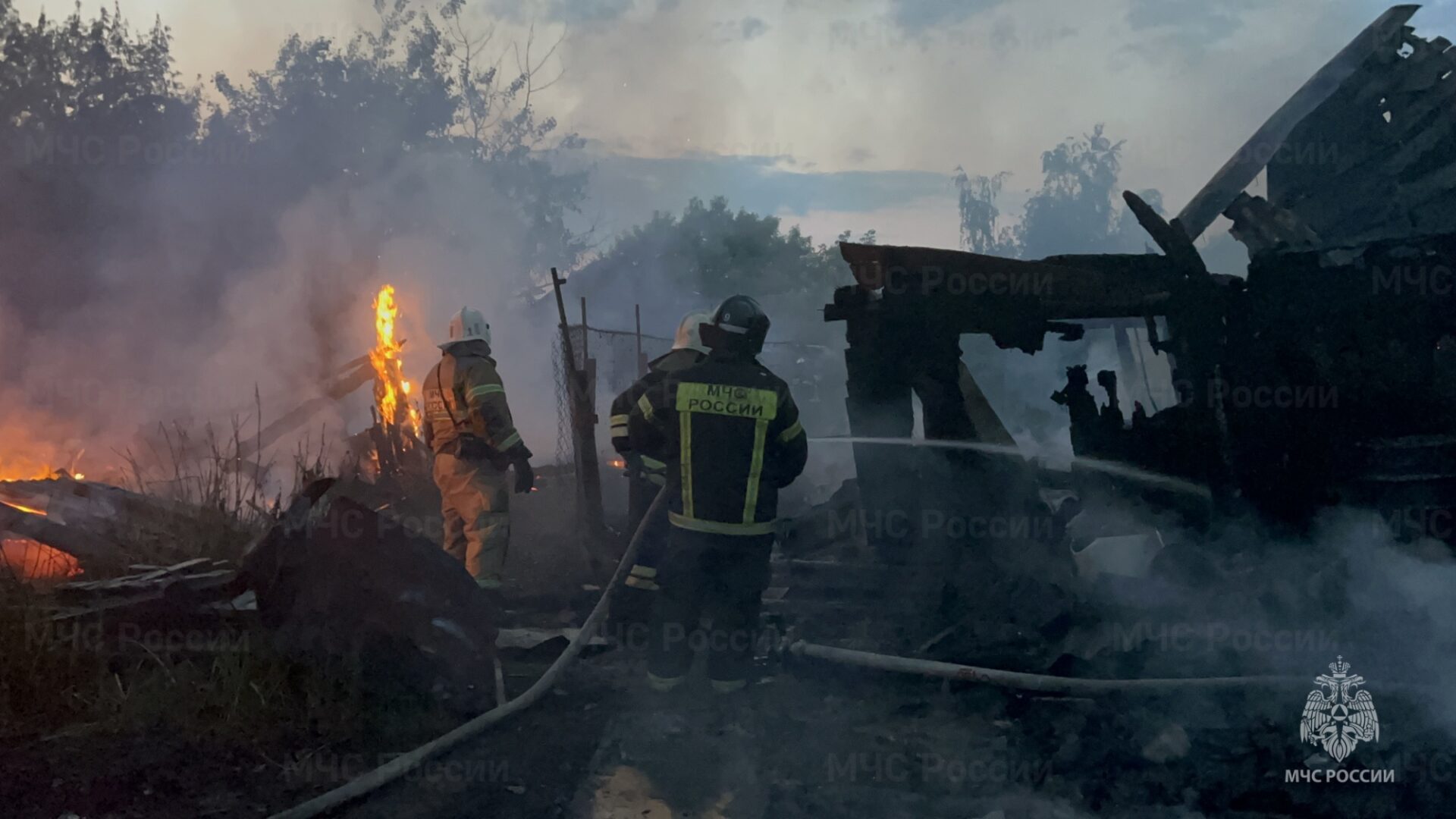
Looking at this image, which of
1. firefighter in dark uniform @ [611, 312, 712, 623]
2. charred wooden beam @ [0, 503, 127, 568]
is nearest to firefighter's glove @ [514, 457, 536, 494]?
firefighter in dark uniform @ [611, 312, 712, 623]

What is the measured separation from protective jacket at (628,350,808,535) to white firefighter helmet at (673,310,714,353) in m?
1.18

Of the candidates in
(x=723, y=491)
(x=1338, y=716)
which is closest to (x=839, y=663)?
(x=723, y=491)

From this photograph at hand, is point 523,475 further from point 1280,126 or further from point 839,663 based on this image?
point 1280,126

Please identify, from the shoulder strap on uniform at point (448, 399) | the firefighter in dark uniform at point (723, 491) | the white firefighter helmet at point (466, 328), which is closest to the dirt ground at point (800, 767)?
the firefighter in dark uniform at point (723, 491)

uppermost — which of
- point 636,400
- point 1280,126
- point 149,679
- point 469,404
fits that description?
point 1280,126

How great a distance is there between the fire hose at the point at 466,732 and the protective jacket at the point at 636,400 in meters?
0.48

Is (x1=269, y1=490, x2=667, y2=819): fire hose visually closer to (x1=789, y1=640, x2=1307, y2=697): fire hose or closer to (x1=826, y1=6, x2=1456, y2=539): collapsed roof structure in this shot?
(x1=789, y1=640, x2=1307, y2=697): fire hose

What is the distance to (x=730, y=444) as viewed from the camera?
5023 millimetres

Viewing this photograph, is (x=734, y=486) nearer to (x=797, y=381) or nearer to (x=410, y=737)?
(x=410, y=737)

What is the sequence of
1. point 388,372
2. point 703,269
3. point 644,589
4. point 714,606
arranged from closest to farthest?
point 714,606 < point 644,589 < point 388,372 < point 703,269

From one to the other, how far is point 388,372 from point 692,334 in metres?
7.10

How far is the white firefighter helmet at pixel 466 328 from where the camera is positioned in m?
6.91

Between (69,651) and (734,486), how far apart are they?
343 cm

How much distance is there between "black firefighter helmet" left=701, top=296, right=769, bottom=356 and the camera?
511 cm
